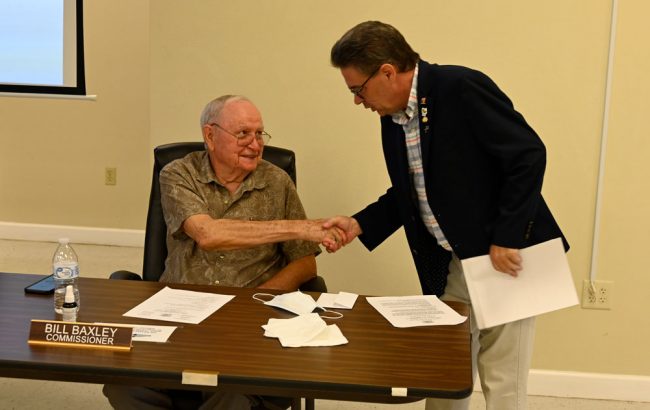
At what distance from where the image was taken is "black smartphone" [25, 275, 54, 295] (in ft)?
6.94

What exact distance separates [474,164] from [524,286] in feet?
1.20

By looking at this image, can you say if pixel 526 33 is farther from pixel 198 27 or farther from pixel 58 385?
pixel 58 385

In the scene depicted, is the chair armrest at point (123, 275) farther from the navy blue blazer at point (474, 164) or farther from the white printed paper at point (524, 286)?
the white printed paper at point (524, 286)

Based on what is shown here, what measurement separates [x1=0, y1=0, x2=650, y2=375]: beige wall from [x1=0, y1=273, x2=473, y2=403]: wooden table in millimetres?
1186

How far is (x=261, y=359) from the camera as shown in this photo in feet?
5.49

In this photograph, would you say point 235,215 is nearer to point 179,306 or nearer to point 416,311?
point 179,306

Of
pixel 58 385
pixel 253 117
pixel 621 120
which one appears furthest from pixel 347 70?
pixel 58 385

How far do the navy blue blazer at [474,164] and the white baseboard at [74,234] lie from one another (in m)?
3.71

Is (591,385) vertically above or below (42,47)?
below

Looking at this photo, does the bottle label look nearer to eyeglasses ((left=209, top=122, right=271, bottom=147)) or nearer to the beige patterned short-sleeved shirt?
the beige patterned short-sleeved shirt

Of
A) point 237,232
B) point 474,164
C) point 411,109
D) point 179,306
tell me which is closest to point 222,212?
point 237,232

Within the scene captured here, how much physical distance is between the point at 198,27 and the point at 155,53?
0.21m

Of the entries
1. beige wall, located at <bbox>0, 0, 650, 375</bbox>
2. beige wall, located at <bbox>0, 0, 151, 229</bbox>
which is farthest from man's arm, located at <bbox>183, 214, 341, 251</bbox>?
beige wall, located at <bbox>0, 0, 151, 229</bbox>

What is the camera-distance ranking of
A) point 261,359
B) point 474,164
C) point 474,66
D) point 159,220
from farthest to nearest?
point 474,66 < point 159,220 < point 474,164 < point 261,359
